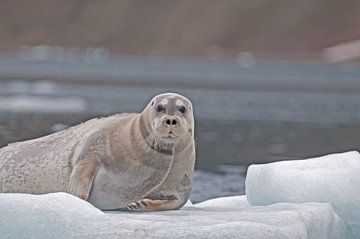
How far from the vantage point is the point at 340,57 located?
88.2 metres

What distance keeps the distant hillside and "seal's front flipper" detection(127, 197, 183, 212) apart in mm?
93293

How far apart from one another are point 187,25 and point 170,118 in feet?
345

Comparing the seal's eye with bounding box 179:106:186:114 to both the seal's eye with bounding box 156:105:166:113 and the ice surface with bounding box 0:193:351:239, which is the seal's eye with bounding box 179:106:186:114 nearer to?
the seal's eye with bounding box 156:105:166:113

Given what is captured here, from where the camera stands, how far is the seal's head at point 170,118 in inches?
243

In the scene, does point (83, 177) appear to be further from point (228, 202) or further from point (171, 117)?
point (228, 202)

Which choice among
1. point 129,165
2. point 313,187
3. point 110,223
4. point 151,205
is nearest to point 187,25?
point 313,187

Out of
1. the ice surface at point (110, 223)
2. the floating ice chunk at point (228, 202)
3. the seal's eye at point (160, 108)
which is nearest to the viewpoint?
the ice surface at point (110, 223)

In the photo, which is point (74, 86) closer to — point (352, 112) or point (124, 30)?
point (352, 112)

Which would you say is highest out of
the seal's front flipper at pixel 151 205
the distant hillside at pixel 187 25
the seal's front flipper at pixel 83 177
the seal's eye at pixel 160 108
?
the distant hillside at pixel 187 25

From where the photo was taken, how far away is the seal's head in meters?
6.16

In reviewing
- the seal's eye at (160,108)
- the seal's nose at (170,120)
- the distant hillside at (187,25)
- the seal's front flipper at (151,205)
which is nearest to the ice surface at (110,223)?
the seal's front flipper at (151,205)

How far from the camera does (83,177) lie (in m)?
6.45

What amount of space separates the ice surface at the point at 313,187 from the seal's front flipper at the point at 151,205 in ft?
2.45

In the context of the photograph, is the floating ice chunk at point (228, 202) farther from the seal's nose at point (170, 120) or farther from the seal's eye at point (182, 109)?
the seal's nose at point (170, 120)
